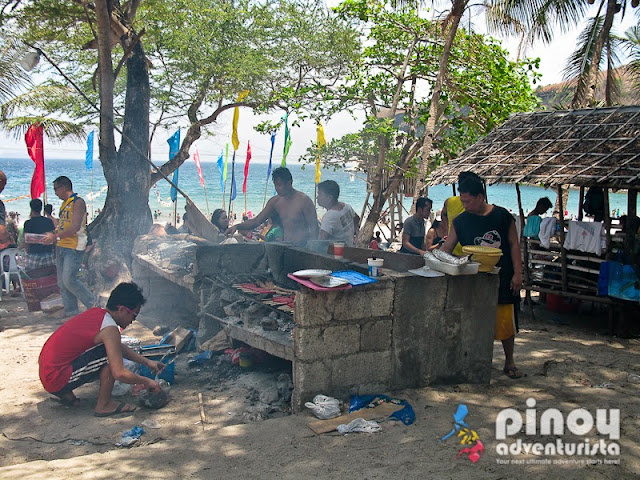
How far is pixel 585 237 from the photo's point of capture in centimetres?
771

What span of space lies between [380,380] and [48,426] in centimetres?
291

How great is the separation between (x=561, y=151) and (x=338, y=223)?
133 inches

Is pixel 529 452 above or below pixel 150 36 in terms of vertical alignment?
below

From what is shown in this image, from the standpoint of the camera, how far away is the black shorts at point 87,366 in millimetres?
4863

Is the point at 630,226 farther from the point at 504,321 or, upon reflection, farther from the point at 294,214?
the point at 294,214

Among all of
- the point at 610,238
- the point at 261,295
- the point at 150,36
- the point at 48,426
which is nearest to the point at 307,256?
the point at 261,295

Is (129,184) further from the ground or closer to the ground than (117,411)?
further from the ground

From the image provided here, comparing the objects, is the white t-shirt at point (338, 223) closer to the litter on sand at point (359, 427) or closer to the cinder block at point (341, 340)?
the cinder block at point (341, 340)

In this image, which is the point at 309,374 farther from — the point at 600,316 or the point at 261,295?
the point at 600,316

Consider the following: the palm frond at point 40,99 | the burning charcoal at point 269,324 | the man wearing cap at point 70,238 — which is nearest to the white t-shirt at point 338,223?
the burning charcoal at point 269,324

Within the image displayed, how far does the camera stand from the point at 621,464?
3.56 metres

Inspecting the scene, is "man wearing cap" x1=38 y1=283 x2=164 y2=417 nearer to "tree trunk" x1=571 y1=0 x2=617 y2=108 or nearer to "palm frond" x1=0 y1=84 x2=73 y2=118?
"tree trunk" x1=571 y1=0 x2=617 y2=108

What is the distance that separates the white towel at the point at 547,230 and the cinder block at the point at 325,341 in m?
4.95
